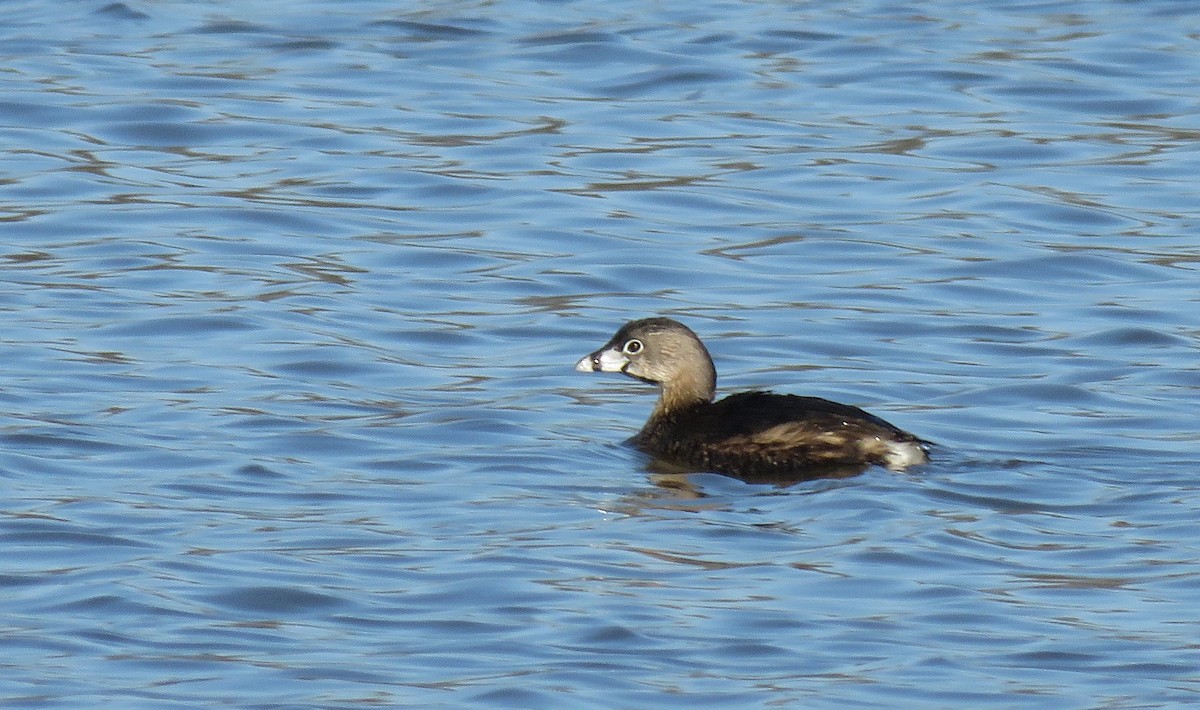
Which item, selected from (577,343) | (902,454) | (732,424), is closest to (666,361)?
(732,424)

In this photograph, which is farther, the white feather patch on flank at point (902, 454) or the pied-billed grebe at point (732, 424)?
the pied-billed grebe at point (732, 424)

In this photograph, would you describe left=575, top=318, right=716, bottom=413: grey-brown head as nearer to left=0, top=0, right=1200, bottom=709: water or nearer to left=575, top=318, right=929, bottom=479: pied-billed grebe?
left=575, top=318, right=929, bottom=479: pied-billed grebe

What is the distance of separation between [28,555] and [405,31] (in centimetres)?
1199

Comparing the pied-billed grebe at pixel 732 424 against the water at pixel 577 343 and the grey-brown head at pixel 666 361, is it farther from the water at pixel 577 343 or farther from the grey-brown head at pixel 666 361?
the water at pixel 577 343

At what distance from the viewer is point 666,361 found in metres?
11.2

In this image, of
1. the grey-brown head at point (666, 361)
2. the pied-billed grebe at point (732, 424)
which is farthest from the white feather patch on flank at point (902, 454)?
the grey-brown head at point (666, 361)

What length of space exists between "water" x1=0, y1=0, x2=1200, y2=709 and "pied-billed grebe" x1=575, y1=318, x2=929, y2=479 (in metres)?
0.20

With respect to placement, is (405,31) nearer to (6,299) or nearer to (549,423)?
(6,299)

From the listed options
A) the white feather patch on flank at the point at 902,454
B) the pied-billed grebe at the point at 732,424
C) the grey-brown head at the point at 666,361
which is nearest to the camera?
the white feather patch on flank at the point at 902,454

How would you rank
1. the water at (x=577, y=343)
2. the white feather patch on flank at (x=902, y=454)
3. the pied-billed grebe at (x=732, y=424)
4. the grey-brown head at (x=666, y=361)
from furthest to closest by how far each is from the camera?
the grey-brown head at (x=666, y=361) → the pied-billed grebe at (x=732, y=424) → the white feather patch on flank at (x=902, y=454) → the water at (x=577, y=343)

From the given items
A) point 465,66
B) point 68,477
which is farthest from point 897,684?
point 465,66

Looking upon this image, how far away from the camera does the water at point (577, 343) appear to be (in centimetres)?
770

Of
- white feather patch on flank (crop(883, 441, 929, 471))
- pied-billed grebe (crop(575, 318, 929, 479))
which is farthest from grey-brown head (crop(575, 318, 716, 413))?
white feather patch on flank (crop(883, 441, 929, 471))

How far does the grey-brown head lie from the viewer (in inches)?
441
